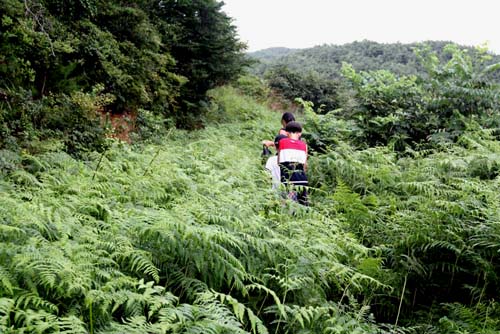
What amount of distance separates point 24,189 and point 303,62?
35.1 metres

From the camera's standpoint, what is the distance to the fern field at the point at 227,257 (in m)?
2.79

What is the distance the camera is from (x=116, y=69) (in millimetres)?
9867

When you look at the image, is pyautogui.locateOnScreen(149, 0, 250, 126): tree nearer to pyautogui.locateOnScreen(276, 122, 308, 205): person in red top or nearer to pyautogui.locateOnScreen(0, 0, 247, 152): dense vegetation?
pyautogui.locateOnScreen(0, 0, 247, 152): dense vegetation

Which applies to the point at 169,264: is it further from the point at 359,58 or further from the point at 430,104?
the point at 359,58

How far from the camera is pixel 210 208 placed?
13.9 feet

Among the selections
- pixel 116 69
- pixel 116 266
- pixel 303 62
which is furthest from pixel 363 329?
pixel 303 62

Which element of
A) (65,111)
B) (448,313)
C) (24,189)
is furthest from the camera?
(65,111)

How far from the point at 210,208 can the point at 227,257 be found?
0.79m

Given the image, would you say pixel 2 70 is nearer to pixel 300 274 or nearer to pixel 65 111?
pixel 65 111

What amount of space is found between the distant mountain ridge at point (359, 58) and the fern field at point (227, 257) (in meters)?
27.6

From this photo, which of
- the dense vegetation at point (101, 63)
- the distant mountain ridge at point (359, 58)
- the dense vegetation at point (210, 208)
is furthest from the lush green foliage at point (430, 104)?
the distant mountain ridge at point (359, 58)

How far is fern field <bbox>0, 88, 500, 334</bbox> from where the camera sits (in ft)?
9.14

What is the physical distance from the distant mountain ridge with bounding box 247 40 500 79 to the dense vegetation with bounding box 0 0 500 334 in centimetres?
2229

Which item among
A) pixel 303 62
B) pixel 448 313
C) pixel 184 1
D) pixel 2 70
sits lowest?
pixel 448 313
